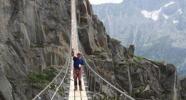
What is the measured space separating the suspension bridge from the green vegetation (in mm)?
1347

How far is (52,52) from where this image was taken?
167 ft

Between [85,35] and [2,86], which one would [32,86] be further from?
[85,35]

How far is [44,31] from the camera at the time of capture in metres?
53.7

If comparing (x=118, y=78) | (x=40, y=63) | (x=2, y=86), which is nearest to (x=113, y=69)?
(x=118, y=78)

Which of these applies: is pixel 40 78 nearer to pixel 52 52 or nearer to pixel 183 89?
pixel 52 52

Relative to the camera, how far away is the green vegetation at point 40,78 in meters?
38.5

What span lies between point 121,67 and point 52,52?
96.5 ft

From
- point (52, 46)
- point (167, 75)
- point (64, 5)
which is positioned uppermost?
point (64, 5)

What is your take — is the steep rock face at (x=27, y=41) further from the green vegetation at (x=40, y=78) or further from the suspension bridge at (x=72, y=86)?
the suspension bridge at (x=72, y=86)

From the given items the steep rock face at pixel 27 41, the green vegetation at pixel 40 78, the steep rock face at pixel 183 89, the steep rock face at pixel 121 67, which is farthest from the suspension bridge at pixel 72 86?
the steep rock face at pixel 183 89

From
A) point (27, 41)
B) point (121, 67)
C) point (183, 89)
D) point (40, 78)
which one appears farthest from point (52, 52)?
point (183, 89)

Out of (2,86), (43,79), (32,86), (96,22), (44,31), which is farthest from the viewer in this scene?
(96,22)

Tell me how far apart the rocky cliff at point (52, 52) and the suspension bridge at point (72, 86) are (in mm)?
1609

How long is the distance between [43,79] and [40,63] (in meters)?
4.90
